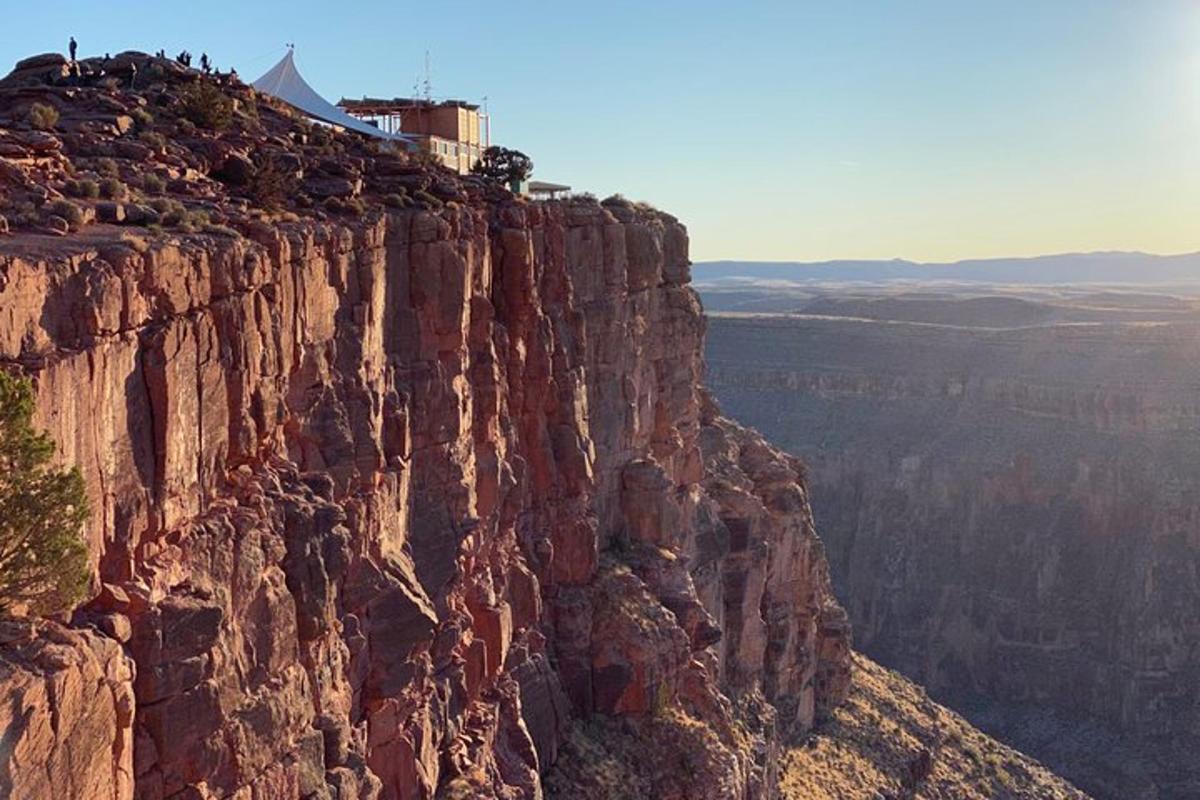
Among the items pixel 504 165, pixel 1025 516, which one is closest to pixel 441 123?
pixel 504 165

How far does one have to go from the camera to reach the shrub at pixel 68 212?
20.9 m

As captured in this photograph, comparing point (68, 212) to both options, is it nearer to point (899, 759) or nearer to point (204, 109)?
point (204, 109)

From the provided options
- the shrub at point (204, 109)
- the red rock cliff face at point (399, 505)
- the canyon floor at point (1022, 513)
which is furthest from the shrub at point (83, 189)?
the canyon floor at point (1022, 513)

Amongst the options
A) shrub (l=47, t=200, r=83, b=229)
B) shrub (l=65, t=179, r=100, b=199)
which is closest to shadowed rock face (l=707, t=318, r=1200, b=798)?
shrub (l=65, t=179, r=100, b=199)

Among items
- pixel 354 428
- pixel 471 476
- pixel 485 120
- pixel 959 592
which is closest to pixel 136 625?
pixel 354 428

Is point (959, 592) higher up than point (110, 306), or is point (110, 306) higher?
point (110, 306)

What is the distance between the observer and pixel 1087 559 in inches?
4008

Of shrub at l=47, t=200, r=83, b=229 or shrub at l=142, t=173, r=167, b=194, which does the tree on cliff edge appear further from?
shrub at l=142, t=173, r=167, b=194

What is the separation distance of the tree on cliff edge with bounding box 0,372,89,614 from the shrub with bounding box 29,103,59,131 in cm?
1425

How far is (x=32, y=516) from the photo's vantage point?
1533 centimetres

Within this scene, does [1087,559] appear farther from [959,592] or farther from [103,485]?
[103,485]

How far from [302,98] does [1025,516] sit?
81.3 m

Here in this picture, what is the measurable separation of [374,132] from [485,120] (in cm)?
865

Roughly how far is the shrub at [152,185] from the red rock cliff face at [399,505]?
11.3ft
